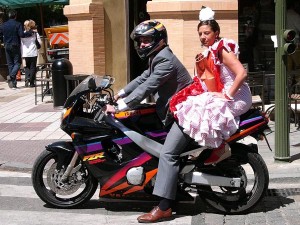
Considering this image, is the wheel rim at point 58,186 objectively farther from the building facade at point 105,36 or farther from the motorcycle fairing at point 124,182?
the building facade at point 105,36

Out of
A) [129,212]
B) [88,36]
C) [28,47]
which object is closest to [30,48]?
[28,47]

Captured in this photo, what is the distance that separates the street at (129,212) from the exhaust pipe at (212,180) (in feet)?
1.10

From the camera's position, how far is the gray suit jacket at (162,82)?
20.1 ft

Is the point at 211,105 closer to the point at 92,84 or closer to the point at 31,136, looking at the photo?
the point at 92,84

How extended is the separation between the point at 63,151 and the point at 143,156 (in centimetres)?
82

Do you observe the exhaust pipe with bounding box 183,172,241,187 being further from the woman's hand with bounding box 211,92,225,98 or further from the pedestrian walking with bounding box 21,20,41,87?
the pedestrian walking with bounding box 21,20,41,87

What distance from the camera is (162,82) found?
616cm

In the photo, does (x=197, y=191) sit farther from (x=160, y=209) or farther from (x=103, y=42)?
(x=103, y=42)

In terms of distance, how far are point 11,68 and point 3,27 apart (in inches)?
46.2

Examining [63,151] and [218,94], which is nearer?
[218,94]

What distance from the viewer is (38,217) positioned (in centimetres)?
646

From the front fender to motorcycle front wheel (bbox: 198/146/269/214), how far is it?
133cm

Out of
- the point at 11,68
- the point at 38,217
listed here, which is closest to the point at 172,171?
the point at 38,217

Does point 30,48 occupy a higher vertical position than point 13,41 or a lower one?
lower
